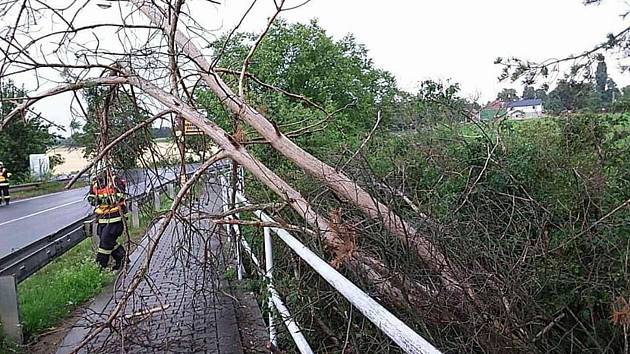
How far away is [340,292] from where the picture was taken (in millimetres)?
2125

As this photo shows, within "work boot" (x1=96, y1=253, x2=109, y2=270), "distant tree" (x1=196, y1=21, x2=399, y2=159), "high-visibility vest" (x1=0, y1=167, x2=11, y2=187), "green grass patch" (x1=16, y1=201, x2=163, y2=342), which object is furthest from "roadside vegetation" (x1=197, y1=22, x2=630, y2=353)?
"high-visibility vest" (x1=0, y1=167, x2=11, y2=187)

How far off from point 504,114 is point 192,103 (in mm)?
2735

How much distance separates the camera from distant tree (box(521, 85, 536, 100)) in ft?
19.3

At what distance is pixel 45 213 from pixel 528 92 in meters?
17.9

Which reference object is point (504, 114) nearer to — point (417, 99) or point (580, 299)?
point (417, 99)

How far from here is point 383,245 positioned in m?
3.53

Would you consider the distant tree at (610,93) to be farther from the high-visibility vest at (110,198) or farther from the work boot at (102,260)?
the work boot at (102,260)

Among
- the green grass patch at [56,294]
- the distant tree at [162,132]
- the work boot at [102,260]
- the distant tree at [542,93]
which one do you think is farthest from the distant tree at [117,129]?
the distant tree at [542,93]

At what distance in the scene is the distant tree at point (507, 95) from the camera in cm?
592

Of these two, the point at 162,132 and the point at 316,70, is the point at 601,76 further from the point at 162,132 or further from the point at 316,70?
the point at 316,70

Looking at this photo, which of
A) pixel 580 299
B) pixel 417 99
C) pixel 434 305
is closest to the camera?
pixel 434 305

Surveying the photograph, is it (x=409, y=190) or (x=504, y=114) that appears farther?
(x=504, y=114)

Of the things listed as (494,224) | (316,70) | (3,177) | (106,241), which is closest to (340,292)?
(494,224)

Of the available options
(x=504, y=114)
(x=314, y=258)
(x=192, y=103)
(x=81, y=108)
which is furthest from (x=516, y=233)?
(x=81, y=108)
